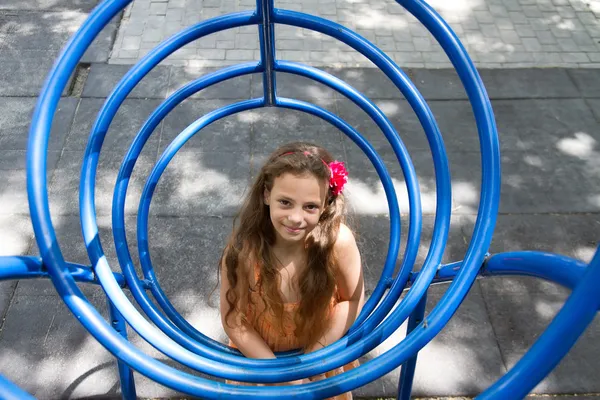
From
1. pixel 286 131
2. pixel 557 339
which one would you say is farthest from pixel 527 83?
pixel 557 339

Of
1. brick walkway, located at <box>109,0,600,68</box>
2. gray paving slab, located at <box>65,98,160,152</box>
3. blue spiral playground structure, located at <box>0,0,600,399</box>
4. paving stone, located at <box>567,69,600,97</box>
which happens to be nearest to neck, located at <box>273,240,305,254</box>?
blue spiral playground structure, located at <box>0,0,600,399</box>

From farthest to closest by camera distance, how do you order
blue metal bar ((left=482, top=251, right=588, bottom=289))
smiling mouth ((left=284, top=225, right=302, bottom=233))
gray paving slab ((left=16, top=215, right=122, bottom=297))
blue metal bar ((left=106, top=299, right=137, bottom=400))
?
gray paving slab ((left=16, top=215, right=122, bottom=297))
blue metal bar ((left=106, top=299, right=137, bottom=400))
smiling mouth ((left=284, top=225, right=302, bottom=233))
blue metal bar ((left=482, top=251, right=588, bottom=289))

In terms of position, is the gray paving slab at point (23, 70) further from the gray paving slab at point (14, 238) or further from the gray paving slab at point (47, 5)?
the gray paving slab at point (14, 238)

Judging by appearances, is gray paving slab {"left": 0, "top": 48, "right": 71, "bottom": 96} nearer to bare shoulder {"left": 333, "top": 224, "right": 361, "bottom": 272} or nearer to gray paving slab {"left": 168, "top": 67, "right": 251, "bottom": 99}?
gray paving slab {"left": 168, "top": 67, "right": 251, "bottom": 99}

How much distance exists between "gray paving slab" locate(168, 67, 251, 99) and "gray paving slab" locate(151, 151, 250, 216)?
1.93ft

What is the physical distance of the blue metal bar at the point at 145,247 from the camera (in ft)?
7.06

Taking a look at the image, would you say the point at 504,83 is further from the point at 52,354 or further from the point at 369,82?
the point at 52,354

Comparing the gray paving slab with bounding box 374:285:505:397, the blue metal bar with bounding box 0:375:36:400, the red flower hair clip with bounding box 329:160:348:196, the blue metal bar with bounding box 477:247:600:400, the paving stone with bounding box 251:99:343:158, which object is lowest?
the gray paving slab with bounding box 374:285:505:397

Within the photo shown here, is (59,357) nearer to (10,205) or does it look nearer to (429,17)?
(10,205)

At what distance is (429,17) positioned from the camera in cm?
178

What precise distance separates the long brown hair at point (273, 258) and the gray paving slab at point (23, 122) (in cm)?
224

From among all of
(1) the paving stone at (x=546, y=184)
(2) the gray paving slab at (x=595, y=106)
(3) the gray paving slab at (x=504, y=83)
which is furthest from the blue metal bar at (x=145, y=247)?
(2) the gray paving slab at (x=595, y=106)

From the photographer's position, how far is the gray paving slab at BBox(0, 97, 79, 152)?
3967mm

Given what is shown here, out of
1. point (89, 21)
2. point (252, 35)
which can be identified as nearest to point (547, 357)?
point (89, 21)
